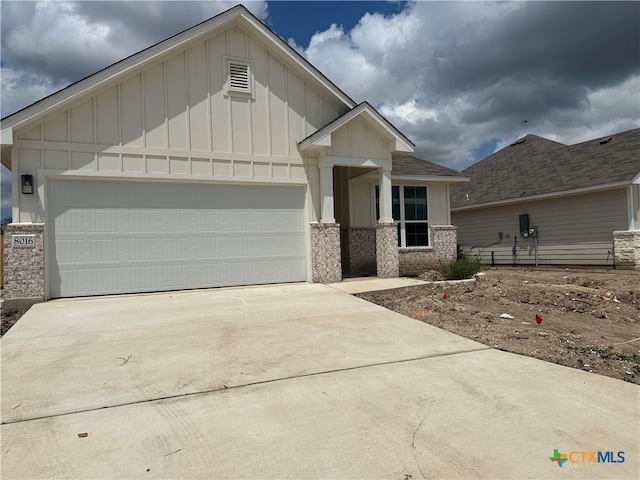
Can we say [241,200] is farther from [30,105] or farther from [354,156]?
[30,105]

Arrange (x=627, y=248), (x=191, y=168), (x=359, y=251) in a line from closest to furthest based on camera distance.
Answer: (x=191, y=168) < (x=359, y=251) < (x=627, y=248)

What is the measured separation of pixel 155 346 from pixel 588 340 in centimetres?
611

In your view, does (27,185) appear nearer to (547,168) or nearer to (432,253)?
(432,253)

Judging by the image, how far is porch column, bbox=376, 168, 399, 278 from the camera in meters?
12.3

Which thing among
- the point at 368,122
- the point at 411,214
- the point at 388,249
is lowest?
the point at 388,249

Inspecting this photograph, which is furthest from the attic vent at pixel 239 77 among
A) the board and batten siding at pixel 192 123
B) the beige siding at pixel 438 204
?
the beige siding at pixel 438 204

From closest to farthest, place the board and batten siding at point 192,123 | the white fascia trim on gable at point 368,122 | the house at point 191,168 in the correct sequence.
A: the house at point 191,168, the board and batten siding at point 192,123, the white fascia trim on gable at point 368,122

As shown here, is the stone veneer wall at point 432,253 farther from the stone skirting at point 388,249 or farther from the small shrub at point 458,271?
the small shrub at point 458,271

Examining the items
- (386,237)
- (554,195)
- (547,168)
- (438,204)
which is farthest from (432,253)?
(547,168)

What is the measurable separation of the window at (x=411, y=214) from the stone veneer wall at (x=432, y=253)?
0.79ft

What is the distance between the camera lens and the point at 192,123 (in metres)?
10.8

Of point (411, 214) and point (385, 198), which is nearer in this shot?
point (385, 198)

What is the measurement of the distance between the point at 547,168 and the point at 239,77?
48.8 ft

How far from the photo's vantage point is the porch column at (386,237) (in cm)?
1227
